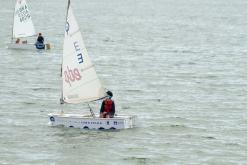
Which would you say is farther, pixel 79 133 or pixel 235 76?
pixel 235 76

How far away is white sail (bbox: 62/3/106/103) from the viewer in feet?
157

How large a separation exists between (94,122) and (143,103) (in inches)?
453

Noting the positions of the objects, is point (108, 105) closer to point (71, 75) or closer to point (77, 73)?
Answer: point (77, 73)

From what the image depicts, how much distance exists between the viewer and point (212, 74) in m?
73.6

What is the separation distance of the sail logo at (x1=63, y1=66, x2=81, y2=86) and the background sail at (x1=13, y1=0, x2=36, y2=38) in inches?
1768

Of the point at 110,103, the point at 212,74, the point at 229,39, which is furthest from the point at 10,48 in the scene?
the point at 110,103

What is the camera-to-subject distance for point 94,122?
46219 mm

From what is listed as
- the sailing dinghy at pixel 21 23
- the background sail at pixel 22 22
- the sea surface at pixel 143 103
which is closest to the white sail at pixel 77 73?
the sea surface at pixel 143 103

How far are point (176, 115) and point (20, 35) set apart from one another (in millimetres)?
42945

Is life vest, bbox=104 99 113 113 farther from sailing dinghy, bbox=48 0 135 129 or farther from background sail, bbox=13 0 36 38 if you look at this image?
background sail, bbox=13 0 36 38

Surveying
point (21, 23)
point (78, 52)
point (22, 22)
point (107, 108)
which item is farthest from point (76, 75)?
point (22, 22)

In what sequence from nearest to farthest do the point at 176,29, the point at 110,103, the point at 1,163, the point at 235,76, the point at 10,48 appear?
1. the point at 1,163
2. the point at 110,103
3. the point at 235,76
4. the point at 10,48
5. the point at 176,29

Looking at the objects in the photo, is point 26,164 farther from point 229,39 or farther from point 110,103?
point 229,39

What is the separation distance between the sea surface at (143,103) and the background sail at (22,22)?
8.24 feet
